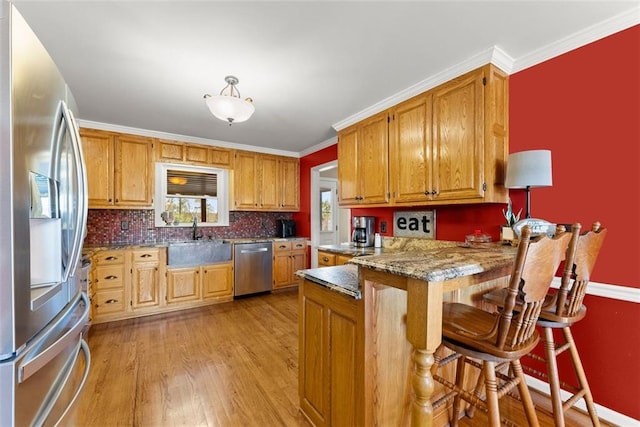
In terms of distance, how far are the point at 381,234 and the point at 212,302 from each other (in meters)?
2.55

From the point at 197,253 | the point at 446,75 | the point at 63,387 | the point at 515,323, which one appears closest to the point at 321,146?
the point at 446,75

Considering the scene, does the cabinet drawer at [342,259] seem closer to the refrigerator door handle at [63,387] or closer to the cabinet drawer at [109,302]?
the refrigerator door handle at [63,387]

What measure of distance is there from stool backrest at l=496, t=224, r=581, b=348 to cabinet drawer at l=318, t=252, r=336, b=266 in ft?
6.55

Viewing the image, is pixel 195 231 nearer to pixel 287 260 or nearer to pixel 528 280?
pixel 287 260

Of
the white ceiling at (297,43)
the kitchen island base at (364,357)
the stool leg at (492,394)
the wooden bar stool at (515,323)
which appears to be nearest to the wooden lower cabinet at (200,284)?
the white ceiling at (297,43)

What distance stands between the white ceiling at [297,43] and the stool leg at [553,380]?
71.1 inches

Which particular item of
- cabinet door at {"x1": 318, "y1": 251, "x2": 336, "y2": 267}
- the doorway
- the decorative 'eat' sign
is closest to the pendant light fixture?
cabinet door at {"x1": 318, "y1": 251, "x2": 336, "y2": 267}

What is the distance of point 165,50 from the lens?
6.02 ft

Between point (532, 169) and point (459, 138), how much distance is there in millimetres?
562

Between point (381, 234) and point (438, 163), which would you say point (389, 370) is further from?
point (381, 234)

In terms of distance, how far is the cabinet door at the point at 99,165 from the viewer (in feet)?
10.6

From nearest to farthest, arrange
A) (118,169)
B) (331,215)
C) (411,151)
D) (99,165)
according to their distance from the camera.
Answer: (411,151) < (99,165) < (118,169) < (331,215)

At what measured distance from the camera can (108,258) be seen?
10.2 feet

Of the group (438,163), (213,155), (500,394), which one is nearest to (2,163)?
(500,394)
